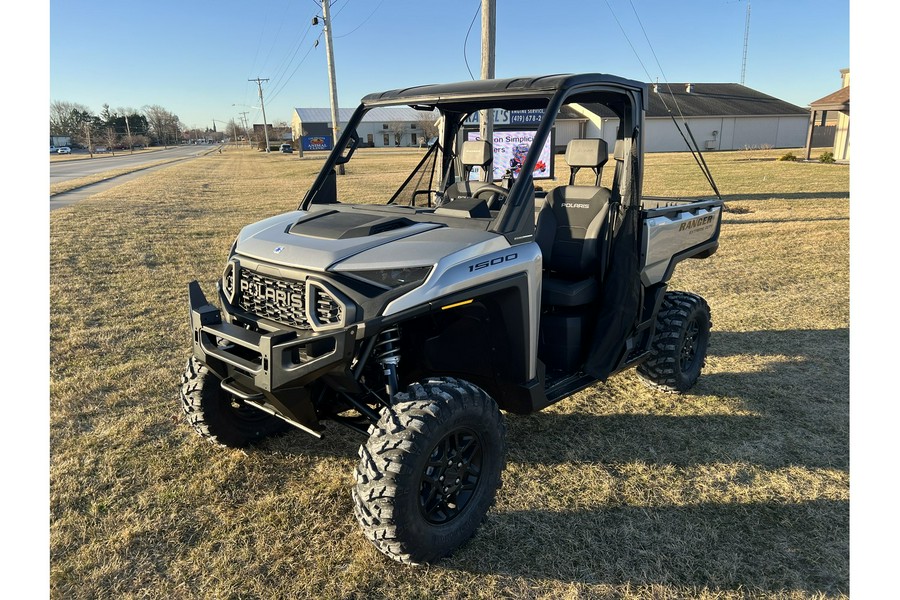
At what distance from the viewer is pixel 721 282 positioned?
24.9ft

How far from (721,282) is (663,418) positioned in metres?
4.11

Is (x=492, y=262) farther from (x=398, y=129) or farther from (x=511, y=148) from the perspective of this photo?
(x=398, y=129)

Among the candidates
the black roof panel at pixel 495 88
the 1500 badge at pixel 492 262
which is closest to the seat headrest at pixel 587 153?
the black roof panel at pixel 495 88

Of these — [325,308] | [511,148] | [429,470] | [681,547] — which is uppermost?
[511,148]

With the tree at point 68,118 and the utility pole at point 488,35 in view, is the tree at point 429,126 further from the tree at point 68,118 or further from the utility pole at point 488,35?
the tree at point 68,118

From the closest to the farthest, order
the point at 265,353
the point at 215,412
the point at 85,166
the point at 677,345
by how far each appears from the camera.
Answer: the point at 265,353
the point at 215,412
the point at 677,345
the point at 85,166

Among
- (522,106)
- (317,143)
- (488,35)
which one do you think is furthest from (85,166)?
(522,106)

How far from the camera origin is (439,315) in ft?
10.3

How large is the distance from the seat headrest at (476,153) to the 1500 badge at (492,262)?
1.16 metres

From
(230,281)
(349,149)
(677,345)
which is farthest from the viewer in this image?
(677,345)

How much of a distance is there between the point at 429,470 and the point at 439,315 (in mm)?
817

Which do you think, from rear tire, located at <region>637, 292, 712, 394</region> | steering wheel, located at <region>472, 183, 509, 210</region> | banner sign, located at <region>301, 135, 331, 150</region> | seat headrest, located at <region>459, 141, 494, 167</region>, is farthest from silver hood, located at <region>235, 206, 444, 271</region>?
banner sign, located at <region>301, 135, 331, 150</region>

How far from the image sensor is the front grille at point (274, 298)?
8.88 feet

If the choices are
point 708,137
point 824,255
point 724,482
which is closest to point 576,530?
point 724,482
